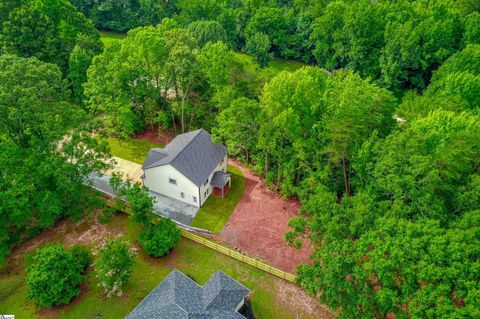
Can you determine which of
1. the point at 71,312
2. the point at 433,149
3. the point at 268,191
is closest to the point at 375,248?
the point at 433,149

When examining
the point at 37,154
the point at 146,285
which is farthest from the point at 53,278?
the point at 37,154

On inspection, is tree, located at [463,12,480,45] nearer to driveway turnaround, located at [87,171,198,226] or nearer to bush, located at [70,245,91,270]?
driveway turnaround, located at [87,171,198,226]

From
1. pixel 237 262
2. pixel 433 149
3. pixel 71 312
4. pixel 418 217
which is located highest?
pixel 433 149

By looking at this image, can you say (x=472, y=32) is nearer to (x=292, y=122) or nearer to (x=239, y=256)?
(x=292, y=122)

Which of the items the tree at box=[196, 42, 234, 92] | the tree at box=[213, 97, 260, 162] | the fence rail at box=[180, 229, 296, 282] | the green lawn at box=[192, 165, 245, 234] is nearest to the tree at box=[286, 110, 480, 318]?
the fence rail at box=[180, 229, 296, 282]

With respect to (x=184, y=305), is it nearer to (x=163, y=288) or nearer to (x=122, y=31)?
(x=163, y=288)

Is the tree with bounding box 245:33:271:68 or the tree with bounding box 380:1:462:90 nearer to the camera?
the tree with bounding box 380:1:462:90
